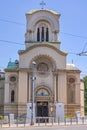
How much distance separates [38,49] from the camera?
66.4 meters

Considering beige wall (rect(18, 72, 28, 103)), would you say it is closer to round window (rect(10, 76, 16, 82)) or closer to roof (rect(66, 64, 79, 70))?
round window (rect(10, 76, 16, 82))

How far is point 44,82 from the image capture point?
216 feet

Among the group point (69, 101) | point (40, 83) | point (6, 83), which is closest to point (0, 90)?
point (6, 83)

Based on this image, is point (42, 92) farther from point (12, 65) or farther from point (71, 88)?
point (12, 65)

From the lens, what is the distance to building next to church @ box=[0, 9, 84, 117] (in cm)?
6462

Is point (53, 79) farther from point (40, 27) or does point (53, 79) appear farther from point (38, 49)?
point (40, 27)

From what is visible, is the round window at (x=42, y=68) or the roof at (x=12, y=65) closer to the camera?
the round window at (x=42, y=68)

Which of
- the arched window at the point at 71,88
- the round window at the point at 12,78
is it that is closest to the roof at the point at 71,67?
the arched window at the point at 71,88

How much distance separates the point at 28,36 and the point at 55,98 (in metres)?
12.9

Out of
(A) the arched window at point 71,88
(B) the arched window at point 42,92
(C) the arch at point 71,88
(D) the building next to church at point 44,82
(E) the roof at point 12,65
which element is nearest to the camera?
(D) the building next to church at point 44,82

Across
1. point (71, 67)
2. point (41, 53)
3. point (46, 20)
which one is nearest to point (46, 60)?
point (41, 53)

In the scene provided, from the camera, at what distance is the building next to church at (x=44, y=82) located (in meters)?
64.6

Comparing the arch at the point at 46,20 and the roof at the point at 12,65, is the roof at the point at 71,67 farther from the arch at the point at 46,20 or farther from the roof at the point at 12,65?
the roof at the point at 12,65

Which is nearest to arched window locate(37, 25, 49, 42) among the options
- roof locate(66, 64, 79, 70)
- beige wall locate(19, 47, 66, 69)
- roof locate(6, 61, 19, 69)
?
beige wall locate(19, 47, 66, 69)
